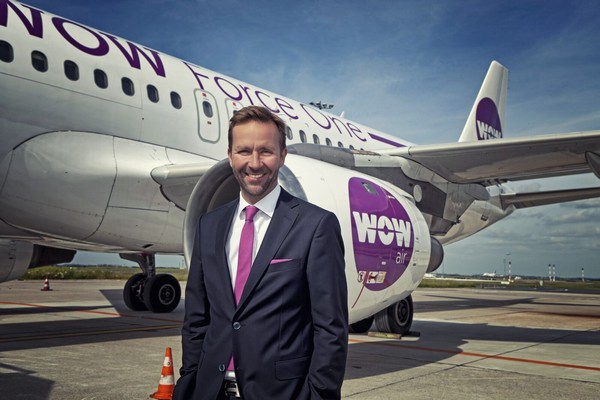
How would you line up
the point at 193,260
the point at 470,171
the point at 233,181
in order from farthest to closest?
the point at 470,171 → the point at 233,181 → the point at 193,260

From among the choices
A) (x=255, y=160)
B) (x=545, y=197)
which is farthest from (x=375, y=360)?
(x=545, y=197)

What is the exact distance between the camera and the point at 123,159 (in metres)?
7.50

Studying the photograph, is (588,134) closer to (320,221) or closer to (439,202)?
(439,202)

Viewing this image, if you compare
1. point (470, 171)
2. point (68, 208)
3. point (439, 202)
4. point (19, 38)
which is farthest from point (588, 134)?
point (19, 38)

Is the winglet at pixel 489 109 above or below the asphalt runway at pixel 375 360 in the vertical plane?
above

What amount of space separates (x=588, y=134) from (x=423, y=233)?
2.82 m

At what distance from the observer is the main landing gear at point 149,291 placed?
12.1 meters

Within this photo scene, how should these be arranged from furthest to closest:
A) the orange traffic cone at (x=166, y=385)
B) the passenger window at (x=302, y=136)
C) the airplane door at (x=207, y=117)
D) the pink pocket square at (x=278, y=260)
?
the passenger window at (x=302, y=136) → the airplane door at (x=207, y=117) → the orange traffic cone at (x=166, y=385) → the pink pocket square at (x=278, y=260)

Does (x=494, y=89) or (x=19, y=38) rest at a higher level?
(x=494, y=89)

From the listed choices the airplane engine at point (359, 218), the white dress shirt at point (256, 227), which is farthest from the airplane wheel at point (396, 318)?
the white dress shirt at point (256, 227)

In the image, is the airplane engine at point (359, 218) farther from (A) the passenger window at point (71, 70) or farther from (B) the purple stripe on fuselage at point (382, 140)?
(B) the purple stripe on fuselage at point (382, 140)

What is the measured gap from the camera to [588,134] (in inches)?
280

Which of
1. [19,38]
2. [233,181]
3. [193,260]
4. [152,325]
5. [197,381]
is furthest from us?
[152,325]

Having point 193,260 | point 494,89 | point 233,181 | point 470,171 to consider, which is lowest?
point 193,260
